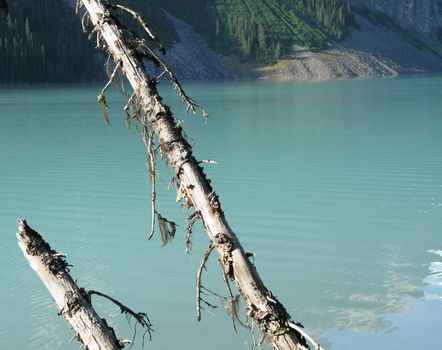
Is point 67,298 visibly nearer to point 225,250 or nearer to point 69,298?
point 69,298

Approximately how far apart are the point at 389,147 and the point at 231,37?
455 feet

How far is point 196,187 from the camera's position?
3.54m

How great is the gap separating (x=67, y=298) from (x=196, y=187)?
800 mm

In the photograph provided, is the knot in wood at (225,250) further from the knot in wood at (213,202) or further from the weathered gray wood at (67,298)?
the weathered gray wood at (67,298)

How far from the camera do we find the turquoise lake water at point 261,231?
1021 cm

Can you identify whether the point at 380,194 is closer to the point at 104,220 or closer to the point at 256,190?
the point at 256,190

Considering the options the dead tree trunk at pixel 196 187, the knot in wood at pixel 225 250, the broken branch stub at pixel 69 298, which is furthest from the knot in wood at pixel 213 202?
the broken branch stub at pixel 69 298

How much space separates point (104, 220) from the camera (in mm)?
17484

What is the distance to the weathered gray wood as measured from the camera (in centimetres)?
326

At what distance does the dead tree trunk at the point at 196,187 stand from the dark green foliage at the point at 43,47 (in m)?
102

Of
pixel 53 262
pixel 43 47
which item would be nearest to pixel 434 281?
pixel 53 262

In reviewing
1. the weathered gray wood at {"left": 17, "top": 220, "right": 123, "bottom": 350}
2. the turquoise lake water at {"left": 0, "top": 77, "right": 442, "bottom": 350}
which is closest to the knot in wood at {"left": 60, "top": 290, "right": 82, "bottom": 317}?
the weathered gray wood at {"left": 17, "top": 220, "right": 123, "bottom": 350}

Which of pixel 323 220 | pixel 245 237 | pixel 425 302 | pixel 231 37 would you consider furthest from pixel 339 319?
pixel 231 37

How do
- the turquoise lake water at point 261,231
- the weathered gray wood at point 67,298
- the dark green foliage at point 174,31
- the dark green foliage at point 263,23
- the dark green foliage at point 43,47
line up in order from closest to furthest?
the weathered gray wood at point 67,298
the turquoise lake water at point 261,231
the dark green foliage at point 43,47
the dark green foliage at point 174,31
the dark green foliage at point 263,23
